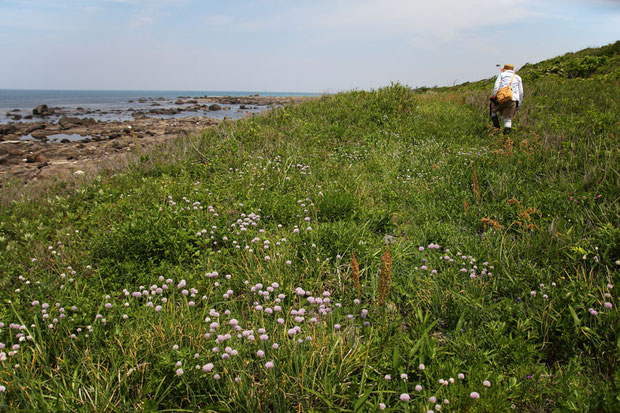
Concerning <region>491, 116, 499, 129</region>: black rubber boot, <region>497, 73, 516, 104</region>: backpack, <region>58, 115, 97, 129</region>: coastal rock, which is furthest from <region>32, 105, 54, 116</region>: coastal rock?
<region>497, 73, 516, 104</region>: backpack

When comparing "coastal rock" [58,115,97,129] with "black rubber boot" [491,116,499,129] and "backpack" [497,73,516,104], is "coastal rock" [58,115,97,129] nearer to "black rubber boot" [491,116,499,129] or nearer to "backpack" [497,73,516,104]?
"black rubber boot" [491,116,499,129]

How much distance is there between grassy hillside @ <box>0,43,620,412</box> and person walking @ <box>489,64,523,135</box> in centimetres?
235

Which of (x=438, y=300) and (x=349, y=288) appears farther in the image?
(x=349, y=288)

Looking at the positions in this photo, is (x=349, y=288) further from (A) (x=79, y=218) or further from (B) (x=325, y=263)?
(A) (x=79, y=218)

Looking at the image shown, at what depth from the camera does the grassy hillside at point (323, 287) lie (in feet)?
7.24

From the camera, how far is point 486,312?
2.81 meters

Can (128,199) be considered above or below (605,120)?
below

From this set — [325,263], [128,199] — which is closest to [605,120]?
[325,263]

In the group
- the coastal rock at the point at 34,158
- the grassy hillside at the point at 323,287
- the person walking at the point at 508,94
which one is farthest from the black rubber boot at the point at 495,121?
the coastal rock at the point at 34,158

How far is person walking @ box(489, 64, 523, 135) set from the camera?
9.10 metres

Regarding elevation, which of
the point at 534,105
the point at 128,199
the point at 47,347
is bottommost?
the point at 47,347

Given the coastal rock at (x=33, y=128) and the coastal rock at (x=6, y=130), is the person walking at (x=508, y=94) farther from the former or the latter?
the coastal rock at (x=6, y=130)

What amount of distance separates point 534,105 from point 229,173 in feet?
36.3

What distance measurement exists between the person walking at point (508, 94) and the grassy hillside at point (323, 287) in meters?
2.35
